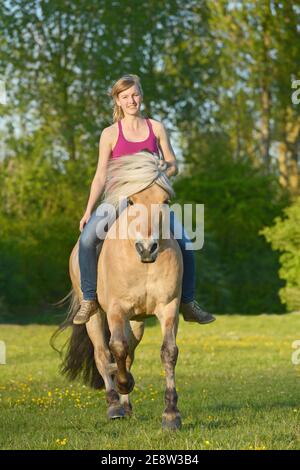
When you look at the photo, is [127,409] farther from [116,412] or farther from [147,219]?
[147,219]

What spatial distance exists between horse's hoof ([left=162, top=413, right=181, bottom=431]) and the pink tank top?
2305 millimetres

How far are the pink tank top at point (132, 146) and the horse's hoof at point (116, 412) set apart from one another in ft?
7.40

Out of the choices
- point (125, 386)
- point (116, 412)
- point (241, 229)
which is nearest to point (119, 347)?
point (125, 386)

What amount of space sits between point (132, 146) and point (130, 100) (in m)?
0.43

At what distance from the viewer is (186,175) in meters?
38.3

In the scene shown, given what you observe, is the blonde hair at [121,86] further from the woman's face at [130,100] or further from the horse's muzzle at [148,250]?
the horse's muzzle at [148,250]

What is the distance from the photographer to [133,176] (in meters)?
7.53

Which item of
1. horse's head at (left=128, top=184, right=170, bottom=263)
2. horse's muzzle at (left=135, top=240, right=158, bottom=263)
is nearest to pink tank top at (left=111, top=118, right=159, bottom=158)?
horse's head at (left=128, top=184, right=170, bottom=263)

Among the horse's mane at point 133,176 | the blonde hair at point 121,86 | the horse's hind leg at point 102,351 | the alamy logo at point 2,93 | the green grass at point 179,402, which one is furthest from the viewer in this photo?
the alamy logo at point 2,93

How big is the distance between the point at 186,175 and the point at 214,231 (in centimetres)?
509

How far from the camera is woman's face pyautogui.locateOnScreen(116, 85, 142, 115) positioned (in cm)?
823

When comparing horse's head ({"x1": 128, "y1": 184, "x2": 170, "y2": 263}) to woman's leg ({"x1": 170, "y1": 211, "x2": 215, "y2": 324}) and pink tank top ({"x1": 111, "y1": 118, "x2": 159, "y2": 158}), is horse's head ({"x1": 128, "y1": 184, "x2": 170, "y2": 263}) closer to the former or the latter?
woman's leg ({"x1": 170, "y1": 211, "x2": 215, "y2": 324})

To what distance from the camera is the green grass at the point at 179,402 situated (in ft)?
22.6

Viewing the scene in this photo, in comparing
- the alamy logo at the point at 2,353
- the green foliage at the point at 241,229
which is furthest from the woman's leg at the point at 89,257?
the green foliage at the point at 241,229
